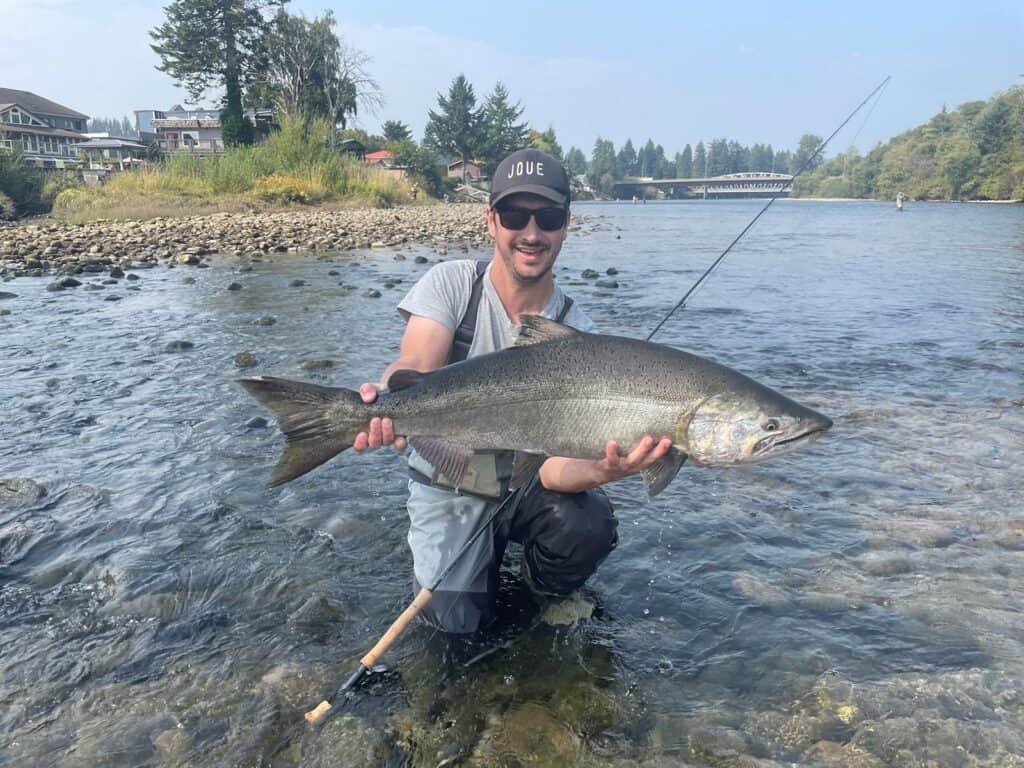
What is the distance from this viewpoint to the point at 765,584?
4.25m

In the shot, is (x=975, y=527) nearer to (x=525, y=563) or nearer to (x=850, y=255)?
(x=525, y=563)

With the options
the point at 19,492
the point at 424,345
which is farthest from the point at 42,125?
the point at 424,345

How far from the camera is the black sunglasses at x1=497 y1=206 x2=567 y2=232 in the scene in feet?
12.5

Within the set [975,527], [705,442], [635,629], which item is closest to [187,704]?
[635,629]

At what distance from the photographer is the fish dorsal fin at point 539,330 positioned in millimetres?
3283

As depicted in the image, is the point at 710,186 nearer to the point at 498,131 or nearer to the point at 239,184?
the point at 498,131

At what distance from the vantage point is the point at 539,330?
3311 mm

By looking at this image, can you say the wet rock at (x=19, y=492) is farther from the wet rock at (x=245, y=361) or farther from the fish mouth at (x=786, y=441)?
the fish mouth at (x=786, y=441)

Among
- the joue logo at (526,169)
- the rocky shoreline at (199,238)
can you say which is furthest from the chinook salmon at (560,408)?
the rocky shoreline at (199,238)

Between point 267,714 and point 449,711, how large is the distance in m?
0.81

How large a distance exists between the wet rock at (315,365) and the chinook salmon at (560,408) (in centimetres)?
602

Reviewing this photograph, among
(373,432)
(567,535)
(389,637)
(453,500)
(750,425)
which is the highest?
(750,425)

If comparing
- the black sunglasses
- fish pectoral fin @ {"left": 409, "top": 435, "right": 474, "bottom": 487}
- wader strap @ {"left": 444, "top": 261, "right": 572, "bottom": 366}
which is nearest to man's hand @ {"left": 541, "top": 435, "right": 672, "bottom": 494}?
fish pectoral fin @ {"left": 409, "top": 435, "right": 474, "bottom": 487}

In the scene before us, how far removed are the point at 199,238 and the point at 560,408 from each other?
2310 cm
